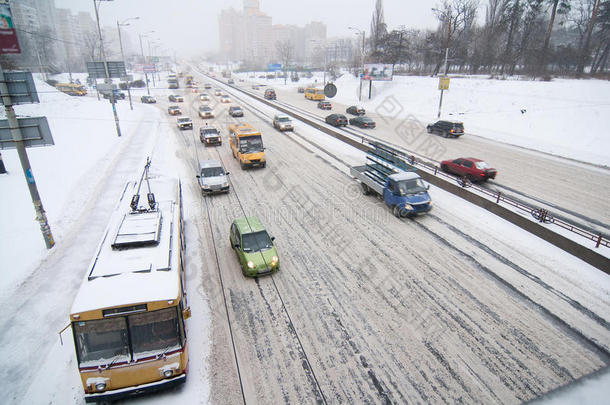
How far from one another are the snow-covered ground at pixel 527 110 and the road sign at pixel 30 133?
3229cm

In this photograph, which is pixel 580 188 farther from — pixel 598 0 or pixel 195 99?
pixel 195 99

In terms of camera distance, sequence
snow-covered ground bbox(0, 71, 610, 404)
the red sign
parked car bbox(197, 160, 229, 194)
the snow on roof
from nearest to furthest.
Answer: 1. the snow on roof
2. snow-covered ground bbox(0, 71, 610, 404)
3. the red sign
4. parked car bbox(197, 160, 229, 194)

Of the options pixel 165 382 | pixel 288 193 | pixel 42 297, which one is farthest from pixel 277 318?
pixel 288 193

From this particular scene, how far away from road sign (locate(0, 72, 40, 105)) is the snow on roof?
18.6 feet

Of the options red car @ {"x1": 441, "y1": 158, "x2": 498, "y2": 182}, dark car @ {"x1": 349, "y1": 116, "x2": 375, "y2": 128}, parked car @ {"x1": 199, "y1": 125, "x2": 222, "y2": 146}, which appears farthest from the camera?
dark car @ {"x1": 349, "y1": 116, "x2": 375, "y2": 128}

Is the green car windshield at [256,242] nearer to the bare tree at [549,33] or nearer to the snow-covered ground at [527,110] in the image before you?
the snow-covered ground at [527,110]

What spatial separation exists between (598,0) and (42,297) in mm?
61372

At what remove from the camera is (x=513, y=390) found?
7469mm

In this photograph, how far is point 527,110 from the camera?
34781 millimetres

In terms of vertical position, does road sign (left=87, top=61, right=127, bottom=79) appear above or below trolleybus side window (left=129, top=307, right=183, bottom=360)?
above

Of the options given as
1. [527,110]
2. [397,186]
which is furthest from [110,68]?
[527,110]

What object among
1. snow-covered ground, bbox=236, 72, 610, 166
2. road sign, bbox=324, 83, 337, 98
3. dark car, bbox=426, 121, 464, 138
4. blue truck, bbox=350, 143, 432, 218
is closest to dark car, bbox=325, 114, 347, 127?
dark car, bbox=426, 121, 464, 138

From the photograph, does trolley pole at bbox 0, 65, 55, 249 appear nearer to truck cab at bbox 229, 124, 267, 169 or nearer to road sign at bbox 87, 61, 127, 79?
truck cab at bbox 229, 124, 267, 169

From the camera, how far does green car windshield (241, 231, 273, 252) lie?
1169cm
